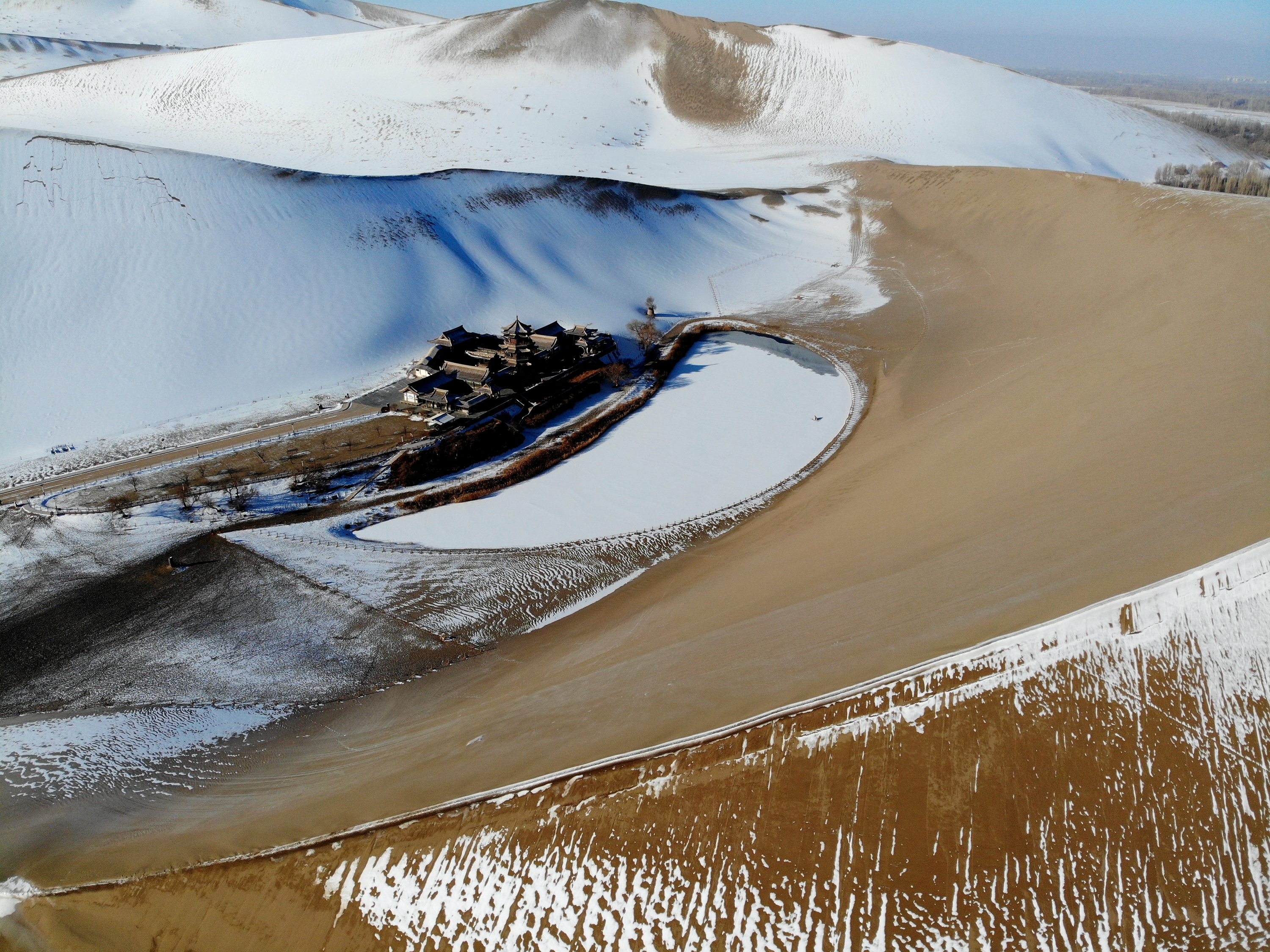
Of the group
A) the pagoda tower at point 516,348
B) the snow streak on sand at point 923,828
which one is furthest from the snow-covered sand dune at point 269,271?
the snow streak on sand at point 923,828

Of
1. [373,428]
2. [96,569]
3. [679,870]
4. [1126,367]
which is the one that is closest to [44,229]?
[373,428]

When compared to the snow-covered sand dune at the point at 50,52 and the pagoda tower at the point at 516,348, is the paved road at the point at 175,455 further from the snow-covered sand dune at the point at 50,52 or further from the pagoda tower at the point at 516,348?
the snow-covered sand dune at the point at 50,52

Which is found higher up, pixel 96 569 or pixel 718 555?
pixel 718 555

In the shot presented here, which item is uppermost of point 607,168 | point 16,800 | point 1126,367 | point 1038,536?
point 607,168

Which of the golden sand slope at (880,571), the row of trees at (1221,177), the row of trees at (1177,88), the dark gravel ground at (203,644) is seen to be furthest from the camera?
the row of trees at (1177,88)

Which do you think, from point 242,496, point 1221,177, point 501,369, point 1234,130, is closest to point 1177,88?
point 1234,130

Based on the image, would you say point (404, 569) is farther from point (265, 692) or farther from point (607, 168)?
point (607, 168)
